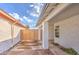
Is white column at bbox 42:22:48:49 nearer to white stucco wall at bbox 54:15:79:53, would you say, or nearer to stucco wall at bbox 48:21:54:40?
stucco wall at bbox 48:21:54:40

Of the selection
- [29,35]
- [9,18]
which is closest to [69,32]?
[29,35]

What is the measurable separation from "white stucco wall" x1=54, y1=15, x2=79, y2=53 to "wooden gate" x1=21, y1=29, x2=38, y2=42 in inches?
12.8

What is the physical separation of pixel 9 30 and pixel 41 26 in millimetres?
496

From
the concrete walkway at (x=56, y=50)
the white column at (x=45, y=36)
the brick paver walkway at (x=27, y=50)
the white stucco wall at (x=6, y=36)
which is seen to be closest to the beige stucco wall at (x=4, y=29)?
the white stucco wall at (x=6, y=36)

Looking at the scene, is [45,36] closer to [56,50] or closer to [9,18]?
[56,50]

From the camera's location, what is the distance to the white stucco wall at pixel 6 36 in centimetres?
323

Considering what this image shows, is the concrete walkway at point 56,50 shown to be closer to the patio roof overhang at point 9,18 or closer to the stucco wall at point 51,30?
the stucco wall at point 51,30

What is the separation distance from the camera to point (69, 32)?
11.2 ft

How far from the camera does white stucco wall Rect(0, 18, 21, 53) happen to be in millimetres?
3230

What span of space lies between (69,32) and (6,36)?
0.98 m

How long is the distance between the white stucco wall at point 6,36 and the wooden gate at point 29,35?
3.1 inches

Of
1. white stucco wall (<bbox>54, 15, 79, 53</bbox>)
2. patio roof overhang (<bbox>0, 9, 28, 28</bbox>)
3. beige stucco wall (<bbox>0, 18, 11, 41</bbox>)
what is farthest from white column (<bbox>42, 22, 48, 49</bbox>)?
beige stucco wall (<bbox>0, 18, 11, 41</bbox>)

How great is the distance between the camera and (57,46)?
134 inches

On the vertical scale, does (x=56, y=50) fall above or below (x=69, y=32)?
below
